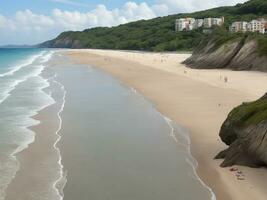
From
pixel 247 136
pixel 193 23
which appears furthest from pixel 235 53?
pixel 193 23

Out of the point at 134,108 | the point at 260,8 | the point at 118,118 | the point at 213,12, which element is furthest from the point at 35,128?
the point at 213,12

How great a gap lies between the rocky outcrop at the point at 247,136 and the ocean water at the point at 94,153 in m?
1.25

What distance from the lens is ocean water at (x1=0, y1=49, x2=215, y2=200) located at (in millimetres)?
10711

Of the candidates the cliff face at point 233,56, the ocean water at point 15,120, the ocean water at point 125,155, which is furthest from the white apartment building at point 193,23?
the ocean water at point 125,155

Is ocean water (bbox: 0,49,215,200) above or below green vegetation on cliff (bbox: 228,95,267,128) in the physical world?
below

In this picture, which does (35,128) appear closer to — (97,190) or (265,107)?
(97,190)

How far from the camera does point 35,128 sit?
1816 centimetres

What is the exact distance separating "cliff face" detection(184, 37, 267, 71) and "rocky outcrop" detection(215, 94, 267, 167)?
2862 centimetres

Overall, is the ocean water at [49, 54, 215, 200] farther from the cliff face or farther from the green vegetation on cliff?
the cliff face

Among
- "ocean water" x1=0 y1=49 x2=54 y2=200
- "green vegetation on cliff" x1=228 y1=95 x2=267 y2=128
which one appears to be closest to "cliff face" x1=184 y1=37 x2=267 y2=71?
"ocean water" x1=0 y1=49 x2=54 y2=200

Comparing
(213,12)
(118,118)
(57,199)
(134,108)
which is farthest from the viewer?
(213,12)

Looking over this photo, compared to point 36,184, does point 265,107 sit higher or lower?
higher

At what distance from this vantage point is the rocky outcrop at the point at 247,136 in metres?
11.3

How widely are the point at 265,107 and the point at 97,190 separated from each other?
518cm
